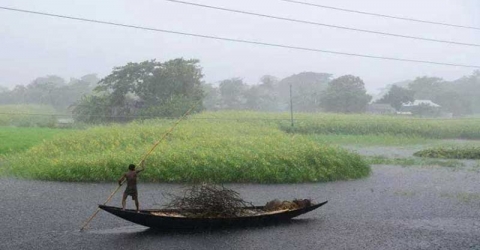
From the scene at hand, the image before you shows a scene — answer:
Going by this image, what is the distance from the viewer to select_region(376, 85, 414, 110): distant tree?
50.8 meters

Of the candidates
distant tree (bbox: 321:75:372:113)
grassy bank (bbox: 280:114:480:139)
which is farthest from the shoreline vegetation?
distant tree (bbox: 321:75:372:113)

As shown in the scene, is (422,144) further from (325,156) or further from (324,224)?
(324,224)

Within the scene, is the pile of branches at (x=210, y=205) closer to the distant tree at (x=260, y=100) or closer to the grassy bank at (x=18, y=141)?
the grassy bank at (x=18, y=141)

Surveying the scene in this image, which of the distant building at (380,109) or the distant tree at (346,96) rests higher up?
the distant tree at (346,96)

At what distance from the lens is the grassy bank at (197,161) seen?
15.9 meters

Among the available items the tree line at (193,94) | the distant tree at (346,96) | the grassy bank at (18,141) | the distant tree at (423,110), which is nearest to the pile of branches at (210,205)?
the tree line at (193,94)

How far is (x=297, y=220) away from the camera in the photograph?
11234 millimetres

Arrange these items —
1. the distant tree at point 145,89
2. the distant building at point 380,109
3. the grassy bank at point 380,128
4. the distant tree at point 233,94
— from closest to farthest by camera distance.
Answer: the grassy bank at point 380,128
the distant tree at point 145,89
the distant building at point 380,109
the distant tree at point 233,94

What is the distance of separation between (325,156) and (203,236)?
9.18 m

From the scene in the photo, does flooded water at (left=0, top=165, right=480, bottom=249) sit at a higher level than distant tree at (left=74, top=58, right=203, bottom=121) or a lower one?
lower

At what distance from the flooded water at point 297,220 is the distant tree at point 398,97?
117 feet

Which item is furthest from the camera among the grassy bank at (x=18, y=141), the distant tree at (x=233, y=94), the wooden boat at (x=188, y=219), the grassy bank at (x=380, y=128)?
the distant tree at (x=233, y=94)

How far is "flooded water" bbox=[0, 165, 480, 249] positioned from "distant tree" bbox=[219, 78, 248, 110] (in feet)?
136

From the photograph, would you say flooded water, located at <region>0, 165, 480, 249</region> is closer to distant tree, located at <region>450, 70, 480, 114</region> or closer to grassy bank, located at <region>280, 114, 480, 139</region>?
grassy bank, located at <region>280, 114, 480, 139</region>
